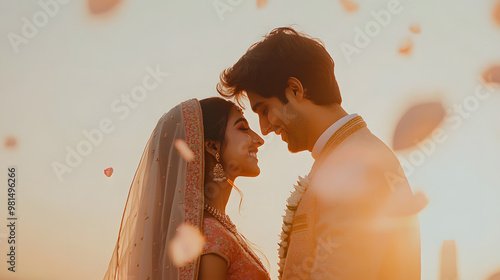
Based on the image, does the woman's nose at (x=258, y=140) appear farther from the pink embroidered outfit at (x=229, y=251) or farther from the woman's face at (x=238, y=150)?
the pink embroidered outfit at (x=229, y=251)

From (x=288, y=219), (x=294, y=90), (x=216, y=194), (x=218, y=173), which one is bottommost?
(x=288, y=219)

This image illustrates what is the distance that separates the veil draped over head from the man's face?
0.44 meters

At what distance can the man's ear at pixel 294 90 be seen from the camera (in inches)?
145

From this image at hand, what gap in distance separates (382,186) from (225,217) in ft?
4.38

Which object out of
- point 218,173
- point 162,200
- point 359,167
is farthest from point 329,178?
point 162,200

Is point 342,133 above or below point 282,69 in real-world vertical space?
below

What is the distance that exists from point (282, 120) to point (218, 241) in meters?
0.94

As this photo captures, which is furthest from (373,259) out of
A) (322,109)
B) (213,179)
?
(213,179)

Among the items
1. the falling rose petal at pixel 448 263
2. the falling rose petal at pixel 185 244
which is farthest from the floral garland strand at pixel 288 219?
the falling rose petal at pixel 448 263

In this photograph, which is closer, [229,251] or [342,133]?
[342,133]

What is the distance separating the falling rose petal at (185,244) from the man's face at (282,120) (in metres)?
0.90

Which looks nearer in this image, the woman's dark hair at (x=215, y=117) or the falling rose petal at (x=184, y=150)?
the falling rose petal at (x=184, y=150)

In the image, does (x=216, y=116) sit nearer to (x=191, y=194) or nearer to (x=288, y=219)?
(x=191, y=194)

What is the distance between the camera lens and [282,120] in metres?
3.75
